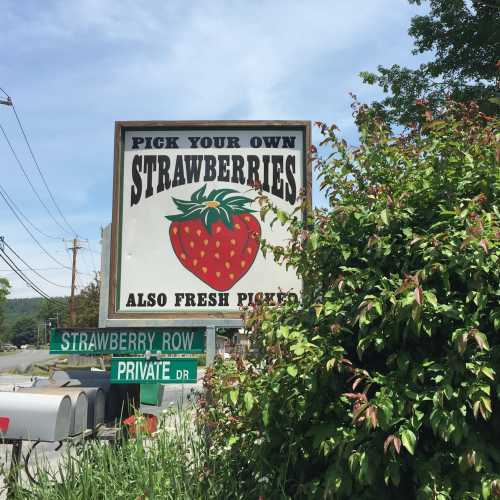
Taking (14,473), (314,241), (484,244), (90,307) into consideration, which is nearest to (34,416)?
(14,473)

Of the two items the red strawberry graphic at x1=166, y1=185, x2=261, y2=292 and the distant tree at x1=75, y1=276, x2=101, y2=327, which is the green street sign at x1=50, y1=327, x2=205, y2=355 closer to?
the red strawberry graphic at x1=166, y1=185, x2=261, y2=292

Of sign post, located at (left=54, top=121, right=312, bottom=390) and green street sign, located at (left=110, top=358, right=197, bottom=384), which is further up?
sign post, located at (left=54, top=121, right=312, bottom=390)

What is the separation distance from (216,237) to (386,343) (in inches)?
98.9

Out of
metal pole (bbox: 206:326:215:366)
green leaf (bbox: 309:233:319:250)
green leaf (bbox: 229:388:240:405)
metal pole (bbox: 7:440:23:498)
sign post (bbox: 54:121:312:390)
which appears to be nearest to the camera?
green leaf (bbox: 229:388:240:405)

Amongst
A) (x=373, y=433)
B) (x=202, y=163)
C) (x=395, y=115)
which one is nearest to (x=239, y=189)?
(x=202, y=163)

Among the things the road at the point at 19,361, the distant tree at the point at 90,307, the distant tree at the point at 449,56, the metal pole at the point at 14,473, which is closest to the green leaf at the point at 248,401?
the metal pole at the point at 14,473

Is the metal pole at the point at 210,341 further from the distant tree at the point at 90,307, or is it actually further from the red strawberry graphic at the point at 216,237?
the distant tree at the point at 90,307

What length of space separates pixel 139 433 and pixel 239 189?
7.36 ft

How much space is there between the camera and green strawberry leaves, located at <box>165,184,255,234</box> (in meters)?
5.00

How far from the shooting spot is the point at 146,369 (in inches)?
184

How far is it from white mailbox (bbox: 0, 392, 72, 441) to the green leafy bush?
55.0 inches

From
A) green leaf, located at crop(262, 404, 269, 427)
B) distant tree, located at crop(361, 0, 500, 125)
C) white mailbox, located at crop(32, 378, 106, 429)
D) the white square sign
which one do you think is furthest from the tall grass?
distant tree, located at crop(361, 0, 500, 125)

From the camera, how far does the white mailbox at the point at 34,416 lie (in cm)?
431

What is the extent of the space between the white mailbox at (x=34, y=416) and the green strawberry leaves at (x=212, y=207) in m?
1.79
